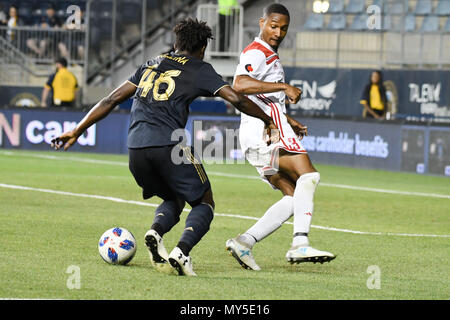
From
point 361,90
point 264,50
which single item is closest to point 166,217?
point 264,50

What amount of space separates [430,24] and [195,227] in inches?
742

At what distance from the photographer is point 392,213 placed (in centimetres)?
1390

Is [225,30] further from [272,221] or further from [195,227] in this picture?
[195,227]

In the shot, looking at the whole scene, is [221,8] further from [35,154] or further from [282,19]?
[282,19]

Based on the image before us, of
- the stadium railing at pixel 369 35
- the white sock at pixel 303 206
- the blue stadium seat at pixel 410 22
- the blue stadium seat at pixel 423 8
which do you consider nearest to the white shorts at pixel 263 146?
the white sock at pixel 303 206

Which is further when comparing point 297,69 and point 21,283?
point 297,69

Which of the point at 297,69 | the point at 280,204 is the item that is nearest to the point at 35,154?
the point at 297,69

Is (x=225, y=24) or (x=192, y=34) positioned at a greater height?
(x=225, y=24)

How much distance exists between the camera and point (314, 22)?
26.8 m

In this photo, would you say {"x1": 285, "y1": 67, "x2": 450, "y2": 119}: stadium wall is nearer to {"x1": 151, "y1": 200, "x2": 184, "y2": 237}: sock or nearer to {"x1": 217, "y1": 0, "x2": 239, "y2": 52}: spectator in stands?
{"x1": 217, "y1": 0, "x2": 239, "y2": 52}: spectator in stands

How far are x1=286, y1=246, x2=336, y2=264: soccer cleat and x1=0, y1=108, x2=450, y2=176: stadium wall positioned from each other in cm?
1244

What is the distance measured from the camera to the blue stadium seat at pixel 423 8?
25.6 metres

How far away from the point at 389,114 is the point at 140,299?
56.7ft
